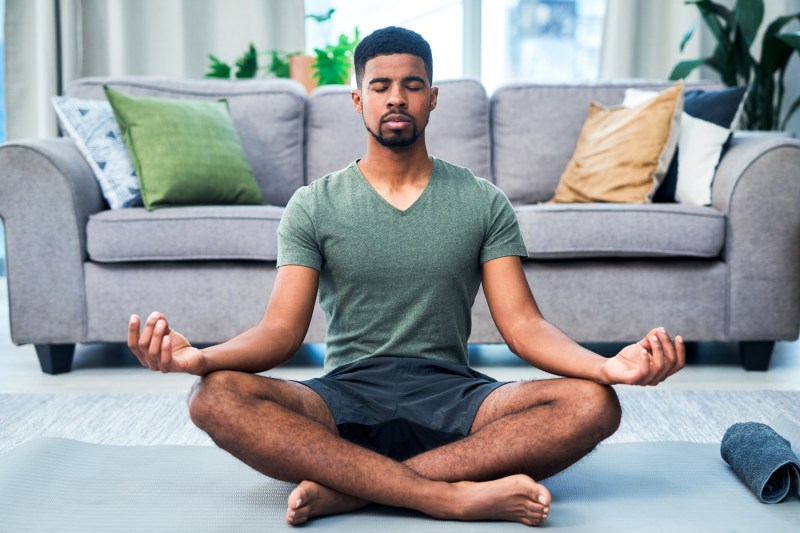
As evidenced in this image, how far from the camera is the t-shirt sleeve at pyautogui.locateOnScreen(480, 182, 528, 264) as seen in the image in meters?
1.63

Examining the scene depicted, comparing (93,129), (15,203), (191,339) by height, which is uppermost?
(93,129)

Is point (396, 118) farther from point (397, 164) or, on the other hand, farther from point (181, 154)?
point (181, 154)

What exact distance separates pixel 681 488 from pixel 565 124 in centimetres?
196

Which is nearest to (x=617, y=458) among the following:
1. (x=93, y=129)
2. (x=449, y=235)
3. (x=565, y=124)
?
(x=449, y=235)

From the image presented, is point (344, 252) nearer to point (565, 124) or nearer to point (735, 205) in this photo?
point (735, 205)

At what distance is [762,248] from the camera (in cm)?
268

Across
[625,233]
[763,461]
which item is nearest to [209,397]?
[763,461]

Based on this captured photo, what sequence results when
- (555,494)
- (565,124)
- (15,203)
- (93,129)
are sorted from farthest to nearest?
(565,124) < (93,129) < (15,203) < (555,494)

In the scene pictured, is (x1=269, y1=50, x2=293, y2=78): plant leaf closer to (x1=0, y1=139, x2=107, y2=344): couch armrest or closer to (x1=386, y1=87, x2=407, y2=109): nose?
(x1=0, y1=139, x2=107, y2=344): couch armrest

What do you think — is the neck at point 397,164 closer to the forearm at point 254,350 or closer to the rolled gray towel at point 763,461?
the forearm at point 254,350

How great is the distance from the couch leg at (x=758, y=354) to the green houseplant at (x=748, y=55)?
5.12ft

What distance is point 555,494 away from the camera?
5.04ft

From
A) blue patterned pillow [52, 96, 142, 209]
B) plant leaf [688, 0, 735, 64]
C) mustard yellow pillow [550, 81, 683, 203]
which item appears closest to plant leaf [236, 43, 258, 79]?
blue patterned pillow [52, 96, 142, 209]

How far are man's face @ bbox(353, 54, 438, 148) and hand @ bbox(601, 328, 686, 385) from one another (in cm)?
56
